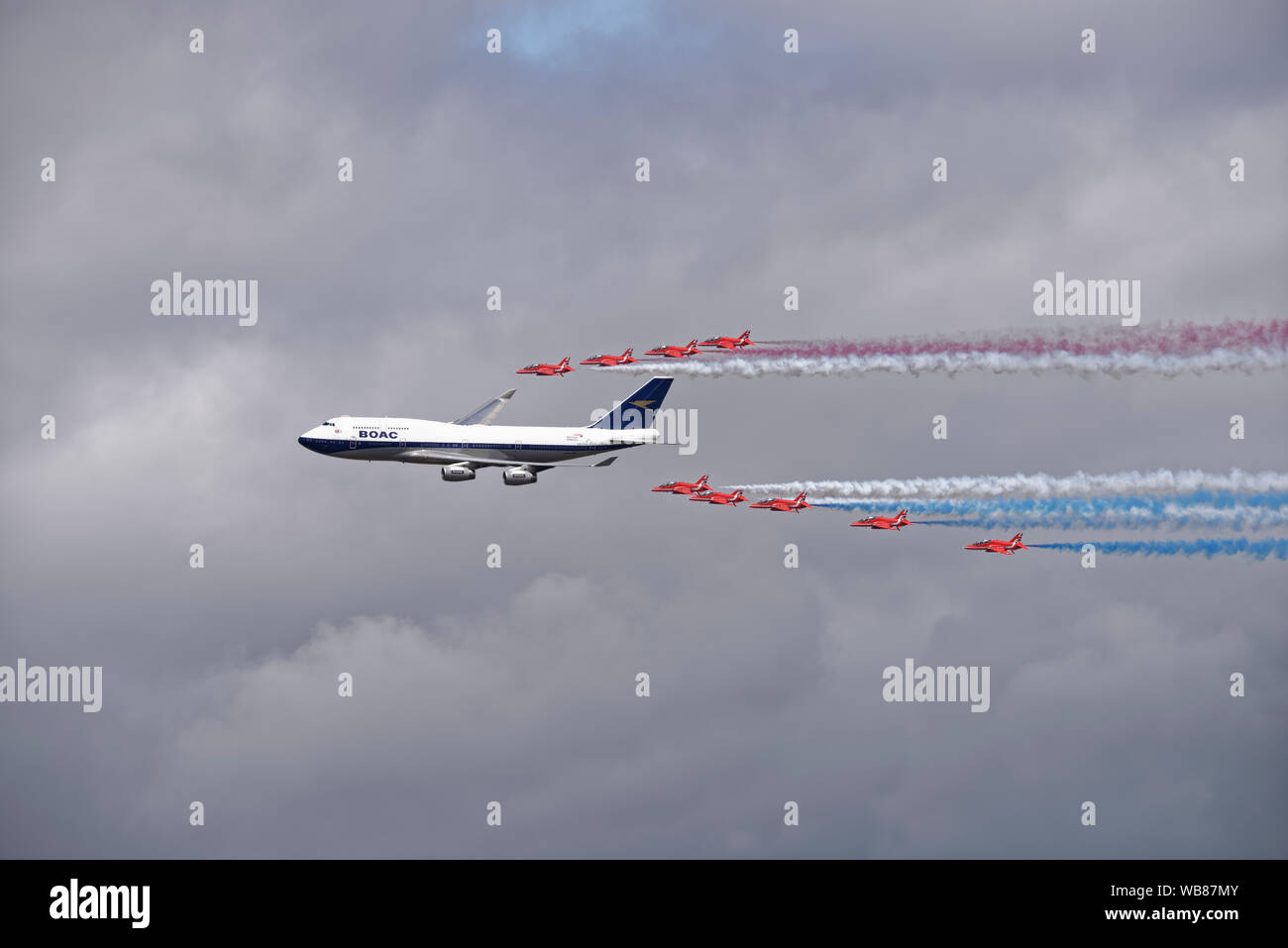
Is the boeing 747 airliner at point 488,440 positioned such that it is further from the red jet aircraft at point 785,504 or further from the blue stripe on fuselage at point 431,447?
the red jet aircraft at point 785,504

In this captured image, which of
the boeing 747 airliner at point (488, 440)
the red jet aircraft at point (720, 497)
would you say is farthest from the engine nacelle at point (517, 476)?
the red jet aircraft at point (720, 497)

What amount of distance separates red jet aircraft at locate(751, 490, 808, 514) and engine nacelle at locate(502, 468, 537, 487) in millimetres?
21825

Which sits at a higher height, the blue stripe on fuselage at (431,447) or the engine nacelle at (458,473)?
the blue stripe on fuselage at (431,447)

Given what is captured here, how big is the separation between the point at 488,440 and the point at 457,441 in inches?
110

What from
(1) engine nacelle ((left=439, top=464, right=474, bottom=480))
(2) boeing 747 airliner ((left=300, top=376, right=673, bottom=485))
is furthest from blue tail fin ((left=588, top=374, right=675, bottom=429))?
(1) engine nacelle ((left=439, top=464, right=474, bottom=480))

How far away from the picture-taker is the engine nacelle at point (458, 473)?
474 feet

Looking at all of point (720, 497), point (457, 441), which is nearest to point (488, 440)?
point (457, 441)

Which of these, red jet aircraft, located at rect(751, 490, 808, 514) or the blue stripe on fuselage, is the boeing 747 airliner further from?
red jet aircraft, located at rect(751, 490, 808, 514)

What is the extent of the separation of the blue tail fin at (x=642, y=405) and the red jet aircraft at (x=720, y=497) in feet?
49.6

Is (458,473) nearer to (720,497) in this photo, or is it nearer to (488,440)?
(488,440)
